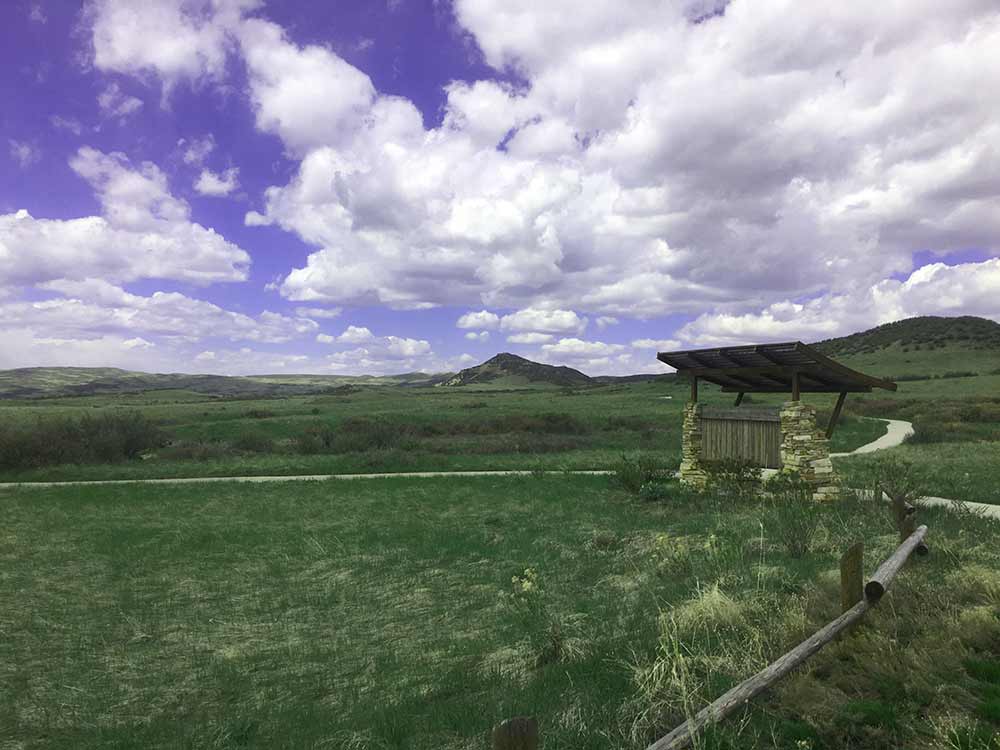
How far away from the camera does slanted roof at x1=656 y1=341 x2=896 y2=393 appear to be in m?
13.9

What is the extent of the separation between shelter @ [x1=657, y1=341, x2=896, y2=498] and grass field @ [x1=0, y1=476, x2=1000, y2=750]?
1.40 m

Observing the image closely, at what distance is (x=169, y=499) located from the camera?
20438 millimetres

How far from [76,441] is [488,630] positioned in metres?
31.1

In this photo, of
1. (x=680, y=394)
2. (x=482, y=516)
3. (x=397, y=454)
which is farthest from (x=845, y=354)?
(x=482, y=516)

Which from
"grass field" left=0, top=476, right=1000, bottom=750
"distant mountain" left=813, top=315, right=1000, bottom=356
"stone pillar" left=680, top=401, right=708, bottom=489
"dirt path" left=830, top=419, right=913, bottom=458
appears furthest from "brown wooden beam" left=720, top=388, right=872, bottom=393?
"distant mountain" left=813, top=315, right=1000, bottom=356

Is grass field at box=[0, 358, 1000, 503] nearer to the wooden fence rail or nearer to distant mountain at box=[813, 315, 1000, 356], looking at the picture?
the wooden fence rail

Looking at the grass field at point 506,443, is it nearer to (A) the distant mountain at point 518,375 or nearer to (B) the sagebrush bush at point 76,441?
(B) the sagebrush bush at point 76,441

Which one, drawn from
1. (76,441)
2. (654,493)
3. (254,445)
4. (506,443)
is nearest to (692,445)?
(654,493)

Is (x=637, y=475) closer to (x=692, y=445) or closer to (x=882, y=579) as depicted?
(x=692, y=445)

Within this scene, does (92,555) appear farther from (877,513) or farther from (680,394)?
(680,394)

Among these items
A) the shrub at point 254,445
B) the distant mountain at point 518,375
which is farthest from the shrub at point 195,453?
the distant mountain at point 518,375

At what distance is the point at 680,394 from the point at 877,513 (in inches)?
2568

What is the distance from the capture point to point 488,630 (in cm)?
832

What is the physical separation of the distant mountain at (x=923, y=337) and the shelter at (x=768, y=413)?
10377cm
